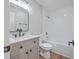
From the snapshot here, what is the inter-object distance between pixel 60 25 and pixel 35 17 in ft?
3.75

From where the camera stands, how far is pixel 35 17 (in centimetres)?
392

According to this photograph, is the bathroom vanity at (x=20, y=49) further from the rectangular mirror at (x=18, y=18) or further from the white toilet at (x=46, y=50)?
the white toilet at (x=46, y=50)

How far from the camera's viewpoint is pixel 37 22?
13.3ft

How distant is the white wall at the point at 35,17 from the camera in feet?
11.9

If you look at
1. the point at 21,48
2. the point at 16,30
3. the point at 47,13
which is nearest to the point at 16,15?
the point at 16,30

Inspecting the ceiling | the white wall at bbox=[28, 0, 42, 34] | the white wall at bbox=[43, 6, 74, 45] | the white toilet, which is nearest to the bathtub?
the white wall at bbox=[43, 6, 74, 45]

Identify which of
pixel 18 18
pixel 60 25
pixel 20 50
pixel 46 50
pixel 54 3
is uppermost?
pixel 54 3

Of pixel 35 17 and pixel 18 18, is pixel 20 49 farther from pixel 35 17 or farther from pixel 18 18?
pixel 35 17

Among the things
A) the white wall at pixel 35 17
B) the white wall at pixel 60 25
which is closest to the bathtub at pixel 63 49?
the white wall at pixel 60 25

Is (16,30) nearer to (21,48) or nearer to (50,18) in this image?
(21,48)

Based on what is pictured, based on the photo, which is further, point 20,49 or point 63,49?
point 63,49

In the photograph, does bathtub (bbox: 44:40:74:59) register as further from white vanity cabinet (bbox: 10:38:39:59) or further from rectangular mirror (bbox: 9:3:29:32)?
white vanity cabinet (bbox: 10:38:39:59)

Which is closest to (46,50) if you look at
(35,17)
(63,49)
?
(63,49)
